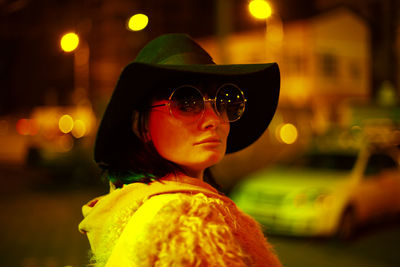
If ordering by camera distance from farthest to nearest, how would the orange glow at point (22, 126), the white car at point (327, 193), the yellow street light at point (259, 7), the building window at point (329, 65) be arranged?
the building window at point (329, 65)
the orange glow at point (22, 126)
the white car at point (327, 193)
the yellow street light at point (259, 7)

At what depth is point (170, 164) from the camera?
4.58ft

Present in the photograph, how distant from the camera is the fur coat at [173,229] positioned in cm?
109

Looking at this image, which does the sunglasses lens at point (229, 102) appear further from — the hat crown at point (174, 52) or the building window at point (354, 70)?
the building window at point (354, 70)

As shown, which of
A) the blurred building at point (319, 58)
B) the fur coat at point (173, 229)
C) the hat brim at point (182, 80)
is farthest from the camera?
the blurred building at point (319, 58)

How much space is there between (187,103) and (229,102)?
139 millimetres

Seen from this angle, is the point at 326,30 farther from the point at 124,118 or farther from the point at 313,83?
the point at 124,118

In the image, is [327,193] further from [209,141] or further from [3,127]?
[3,127]

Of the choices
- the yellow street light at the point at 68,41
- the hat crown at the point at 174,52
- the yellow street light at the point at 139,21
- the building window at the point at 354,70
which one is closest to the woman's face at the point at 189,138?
the hat crown at the point at 174,52

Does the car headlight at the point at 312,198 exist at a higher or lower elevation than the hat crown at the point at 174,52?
lower

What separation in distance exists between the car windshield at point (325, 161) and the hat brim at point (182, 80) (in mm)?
6110

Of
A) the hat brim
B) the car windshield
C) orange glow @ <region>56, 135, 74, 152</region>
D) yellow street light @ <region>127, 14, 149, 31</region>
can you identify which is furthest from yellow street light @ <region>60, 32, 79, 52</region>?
orange glow @ <region>56, 135, 74, 152</region>

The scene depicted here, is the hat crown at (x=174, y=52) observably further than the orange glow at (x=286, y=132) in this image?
No

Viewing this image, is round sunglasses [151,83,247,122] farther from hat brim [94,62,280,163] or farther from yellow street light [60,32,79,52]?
yellow street light [60,32,79,52]

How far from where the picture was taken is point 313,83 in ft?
106
